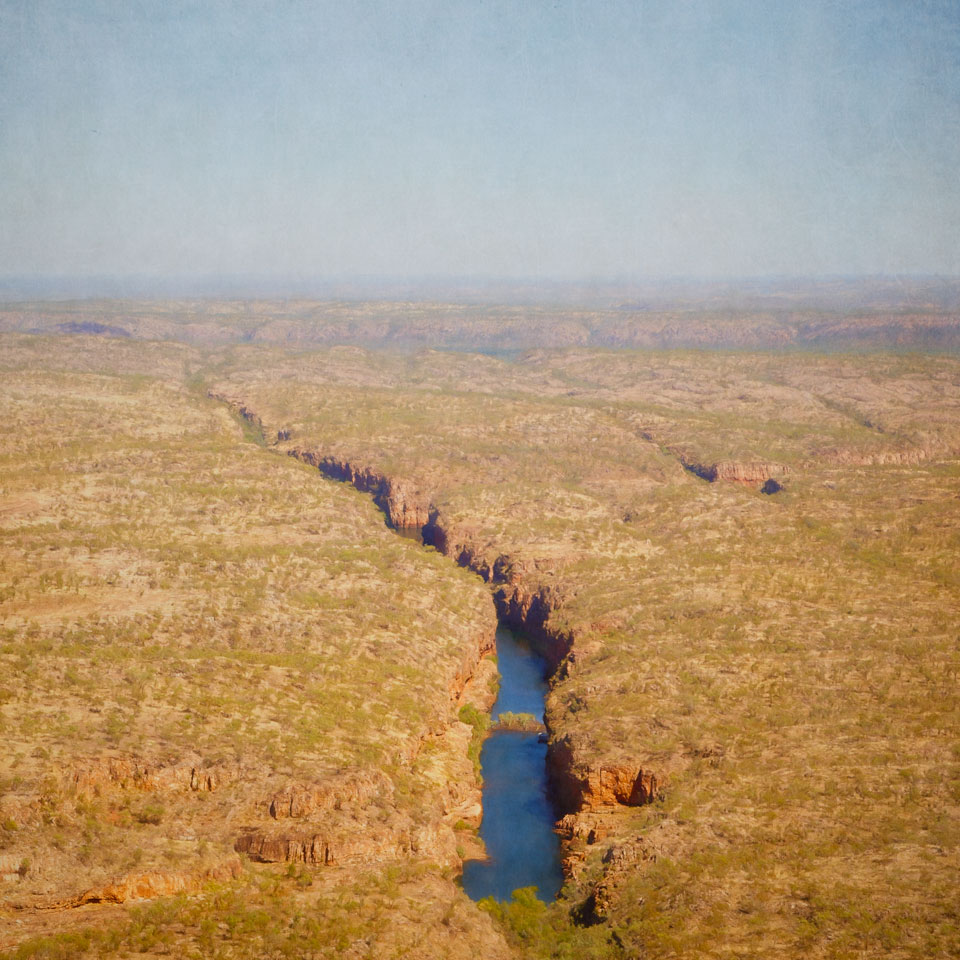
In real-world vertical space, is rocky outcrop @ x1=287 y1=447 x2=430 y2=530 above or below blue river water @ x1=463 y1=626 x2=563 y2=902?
above

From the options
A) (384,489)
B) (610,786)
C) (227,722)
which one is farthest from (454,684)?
(384,489)

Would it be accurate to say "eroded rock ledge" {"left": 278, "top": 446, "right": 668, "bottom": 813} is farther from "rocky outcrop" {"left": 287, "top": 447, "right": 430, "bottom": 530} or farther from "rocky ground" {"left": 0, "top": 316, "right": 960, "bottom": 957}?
"rocky ground" {"left": 0, "top": 316, "right": 960, "bottom": 957}

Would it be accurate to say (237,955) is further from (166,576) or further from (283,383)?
(283,383)

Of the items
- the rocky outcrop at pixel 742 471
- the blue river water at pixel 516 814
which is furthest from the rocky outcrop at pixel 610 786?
the rocky outcrop at pixel 742 471

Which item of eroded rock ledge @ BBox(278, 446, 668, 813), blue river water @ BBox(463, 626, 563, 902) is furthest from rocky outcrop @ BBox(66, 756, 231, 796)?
eroded rock ledge @ BBox(278, 446, 668, 813)

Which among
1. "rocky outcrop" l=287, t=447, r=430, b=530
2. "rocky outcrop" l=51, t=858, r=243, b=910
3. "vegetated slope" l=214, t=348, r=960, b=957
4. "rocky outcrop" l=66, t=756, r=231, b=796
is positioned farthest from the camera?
"rocky outcrop" l=287, t=447, r=430, b=530

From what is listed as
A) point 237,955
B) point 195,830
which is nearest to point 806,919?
point 237,955

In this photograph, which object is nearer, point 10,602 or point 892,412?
point 10,602
